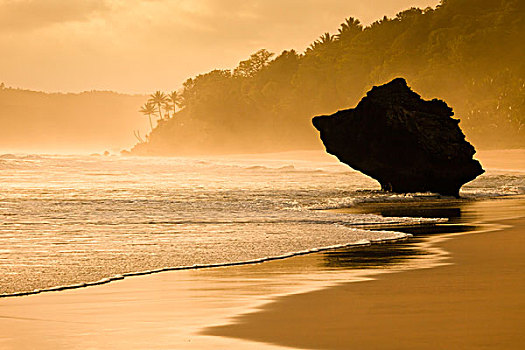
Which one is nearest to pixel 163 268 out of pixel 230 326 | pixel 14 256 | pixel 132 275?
pixel 132 275

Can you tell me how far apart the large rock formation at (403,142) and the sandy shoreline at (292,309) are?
16.3m

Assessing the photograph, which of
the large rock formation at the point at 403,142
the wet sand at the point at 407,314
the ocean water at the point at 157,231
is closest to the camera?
the wet sand at the point at 407,314

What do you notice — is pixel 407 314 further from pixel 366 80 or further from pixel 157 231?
pixel 366 80

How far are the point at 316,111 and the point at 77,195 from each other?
117 meters

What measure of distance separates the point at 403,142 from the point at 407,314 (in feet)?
68.1

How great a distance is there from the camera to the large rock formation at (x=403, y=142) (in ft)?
86.4

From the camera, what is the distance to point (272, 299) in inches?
302

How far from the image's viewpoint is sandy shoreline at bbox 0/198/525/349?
598 cm

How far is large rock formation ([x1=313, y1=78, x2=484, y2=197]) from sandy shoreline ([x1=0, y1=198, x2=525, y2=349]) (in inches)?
640

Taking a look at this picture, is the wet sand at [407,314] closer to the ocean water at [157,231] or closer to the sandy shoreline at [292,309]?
the sandy shoreline at [292,309]

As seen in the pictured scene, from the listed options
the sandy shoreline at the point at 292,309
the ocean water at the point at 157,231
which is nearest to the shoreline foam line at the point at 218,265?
the ocean water at the point at 157,231

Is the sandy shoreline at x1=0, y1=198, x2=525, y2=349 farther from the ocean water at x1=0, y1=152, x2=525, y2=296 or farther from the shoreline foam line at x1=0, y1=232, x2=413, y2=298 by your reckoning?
the ocean water at x1=0, y1=152, x2=525, y2=296

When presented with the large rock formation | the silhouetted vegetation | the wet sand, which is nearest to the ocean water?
the large rock formation

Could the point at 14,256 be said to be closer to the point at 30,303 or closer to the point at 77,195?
the point at 30,303
